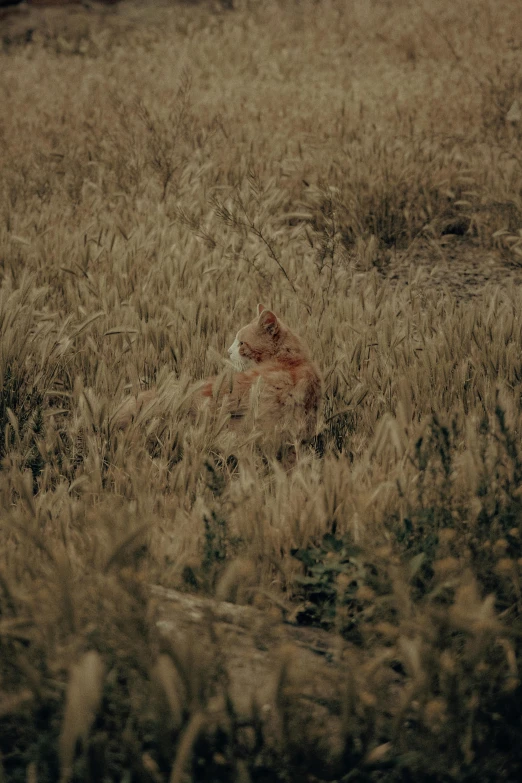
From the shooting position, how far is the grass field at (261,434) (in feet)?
5.05

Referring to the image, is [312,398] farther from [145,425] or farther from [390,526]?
[390,526]

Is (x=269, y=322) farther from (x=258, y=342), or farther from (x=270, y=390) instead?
(x=270, y=390)

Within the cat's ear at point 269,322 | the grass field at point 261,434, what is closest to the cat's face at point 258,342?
the cat's ear at point 269,322

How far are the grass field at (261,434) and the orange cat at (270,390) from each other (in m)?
0.10

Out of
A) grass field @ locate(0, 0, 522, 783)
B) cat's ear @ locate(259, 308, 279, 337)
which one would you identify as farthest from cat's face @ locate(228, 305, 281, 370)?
grass field @ locate(0, 0, 522, 783)

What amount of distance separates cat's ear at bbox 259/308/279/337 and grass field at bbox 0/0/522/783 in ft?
1.37

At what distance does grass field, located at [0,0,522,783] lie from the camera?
1539mm

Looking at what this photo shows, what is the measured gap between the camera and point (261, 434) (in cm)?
292

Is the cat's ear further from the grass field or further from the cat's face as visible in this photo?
the grass field

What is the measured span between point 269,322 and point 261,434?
72cm

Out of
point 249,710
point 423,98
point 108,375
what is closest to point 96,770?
point 249,710

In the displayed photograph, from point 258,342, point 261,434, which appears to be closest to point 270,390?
point 261,434

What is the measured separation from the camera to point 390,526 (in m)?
2.28

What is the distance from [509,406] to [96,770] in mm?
1983
